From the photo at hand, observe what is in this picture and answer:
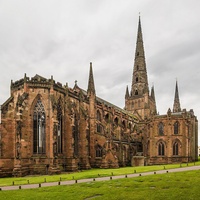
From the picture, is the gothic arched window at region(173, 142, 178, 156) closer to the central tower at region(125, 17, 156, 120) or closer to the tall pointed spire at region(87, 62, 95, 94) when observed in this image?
the tall pointed spire at region(87, 62, 95, 94)

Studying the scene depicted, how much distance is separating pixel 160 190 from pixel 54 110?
77.6 feet

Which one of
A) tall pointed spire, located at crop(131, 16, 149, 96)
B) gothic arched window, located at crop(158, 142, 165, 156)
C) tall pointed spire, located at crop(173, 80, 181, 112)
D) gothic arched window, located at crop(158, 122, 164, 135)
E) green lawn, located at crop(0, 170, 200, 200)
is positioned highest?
tall pointed spire, located at crop(131, 16, 149, 96)

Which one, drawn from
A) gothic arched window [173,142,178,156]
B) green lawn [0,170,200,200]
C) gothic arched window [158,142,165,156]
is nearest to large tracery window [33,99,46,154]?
green lawn [0,170,200,200]

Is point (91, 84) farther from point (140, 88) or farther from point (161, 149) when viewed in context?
point (140, 88)

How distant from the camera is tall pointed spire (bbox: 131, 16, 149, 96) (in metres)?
89.1

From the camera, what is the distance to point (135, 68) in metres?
90.8

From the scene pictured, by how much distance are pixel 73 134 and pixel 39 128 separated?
6.58 metres

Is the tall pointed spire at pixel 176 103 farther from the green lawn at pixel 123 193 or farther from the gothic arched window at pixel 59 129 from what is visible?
the green lawn at pixel 123 193

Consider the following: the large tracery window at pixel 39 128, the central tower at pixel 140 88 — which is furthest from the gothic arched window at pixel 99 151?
the central tower at pixel 140 88

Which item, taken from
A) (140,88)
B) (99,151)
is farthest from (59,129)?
(140,88)

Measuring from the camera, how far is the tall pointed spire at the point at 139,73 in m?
89.1

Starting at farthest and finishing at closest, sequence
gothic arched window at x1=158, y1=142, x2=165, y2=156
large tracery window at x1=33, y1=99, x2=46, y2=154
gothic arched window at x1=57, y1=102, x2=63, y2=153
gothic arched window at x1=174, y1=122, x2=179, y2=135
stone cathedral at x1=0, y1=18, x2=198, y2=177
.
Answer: gothic arched window at x1=158, y1=142, x2=165, y2=156 < gothic arched window at x1=174, y1=122, x2=179, y2=135 < gothic arched window at x1=57, y1=102, x2=63, y2=153 < large tracery window at x1=33, y1=99, x2=46, y2=154 < stone cathedral at x1=0, y1=18, x2=198, y2=177

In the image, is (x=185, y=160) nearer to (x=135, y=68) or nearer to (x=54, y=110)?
(x=54, y=110)

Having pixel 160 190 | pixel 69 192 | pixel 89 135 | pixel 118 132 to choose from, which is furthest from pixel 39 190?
pixel 118 132
